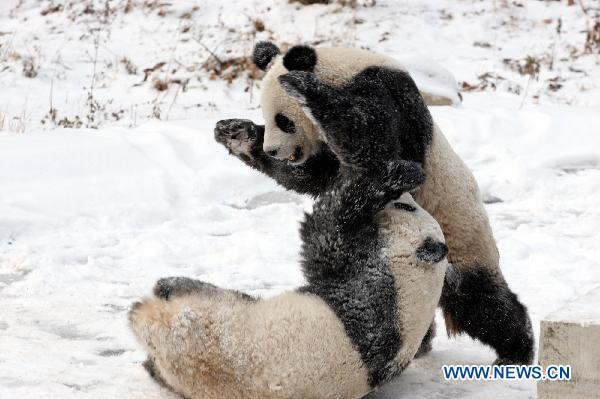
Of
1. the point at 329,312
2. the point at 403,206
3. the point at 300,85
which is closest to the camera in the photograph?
the point at 329,312

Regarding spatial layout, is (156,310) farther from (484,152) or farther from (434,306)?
(484,152)

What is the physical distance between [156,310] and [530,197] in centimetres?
435

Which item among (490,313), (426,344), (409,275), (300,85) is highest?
(300,85)

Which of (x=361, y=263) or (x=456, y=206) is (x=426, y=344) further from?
(x=361, y=263)

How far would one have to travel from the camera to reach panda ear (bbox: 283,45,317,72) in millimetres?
2994

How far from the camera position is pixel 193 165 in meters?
6.52

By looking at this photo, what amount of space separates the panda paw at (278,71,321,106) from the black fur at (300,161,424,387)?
316 mm

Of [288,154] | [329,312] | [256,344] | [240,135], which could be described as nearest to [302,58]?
[288,154]

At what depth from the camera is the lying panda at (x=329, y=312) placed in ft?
8.42

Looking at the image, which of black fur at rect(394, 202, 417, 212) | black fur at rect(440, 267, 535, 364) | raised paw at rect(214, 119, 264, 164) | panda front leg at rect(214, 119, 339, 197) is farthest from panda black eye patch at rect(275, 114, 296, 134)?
black fur at rect(440, 267, 535, 364)

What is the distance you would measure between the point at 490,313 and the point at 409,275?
64 centimetres

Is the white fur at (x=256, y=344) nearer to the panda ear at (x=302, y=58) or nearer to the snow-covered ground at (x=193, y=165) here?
the snow-covered ground at (x=193, y=165)

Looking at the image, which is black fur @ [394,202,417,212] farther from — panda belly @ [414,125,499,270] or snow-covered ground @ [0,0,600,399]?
snow-covered ground @ [0,0,600,399]

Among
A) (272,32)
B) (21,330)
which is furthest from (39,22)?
(21,330)
